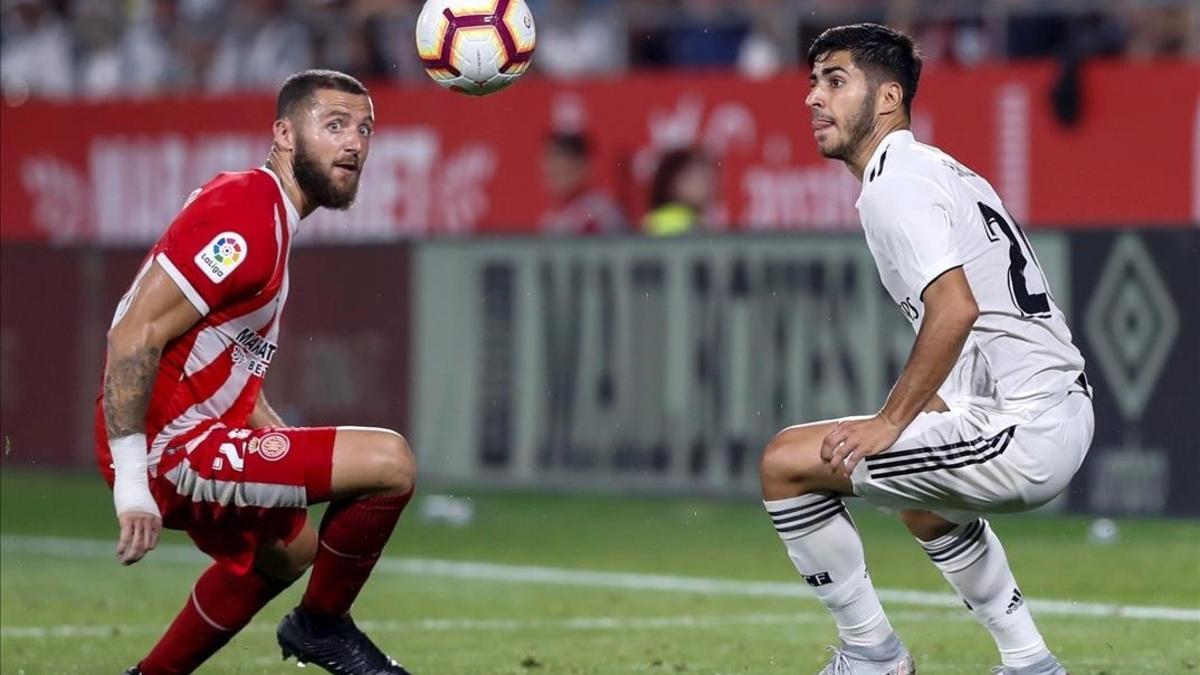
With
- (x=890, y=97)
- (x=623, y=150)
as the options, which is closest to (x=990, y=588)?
(x=890, y=97)

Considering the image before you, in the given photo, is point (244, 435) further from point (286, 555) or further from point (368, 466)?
point (286, 555)

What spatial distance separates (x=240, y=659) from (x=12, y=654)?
88 centimetres

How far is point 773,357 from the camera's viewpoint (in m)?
13.8

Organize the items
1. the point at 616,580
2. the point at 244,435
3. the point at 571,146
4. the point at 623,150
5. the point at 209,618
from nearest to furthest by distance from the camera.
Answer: the point at 244,435
the point at 209,618
the point at 616,580
the point at 571,146
the point at 623,150

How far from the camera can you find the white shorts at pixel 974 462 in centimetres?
673

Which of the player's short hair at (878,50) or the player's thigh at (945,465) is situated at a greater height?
the player's short hair at (878,50)

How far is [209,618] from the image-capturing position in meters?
7.45

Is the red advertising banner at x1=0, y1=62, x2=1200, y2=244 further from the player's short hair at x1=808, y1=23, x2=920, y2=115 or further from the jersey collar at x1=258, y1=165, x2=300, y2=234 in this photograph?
the jersey collar at x1=258, y1=165, x2=300, y2=234

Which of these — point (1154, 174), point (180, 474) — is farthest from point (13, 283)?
point (180, 474)

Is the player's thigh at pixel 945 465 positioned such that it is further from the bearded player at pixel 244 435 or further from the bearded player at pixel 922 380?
the bearded player at pixel 244 435

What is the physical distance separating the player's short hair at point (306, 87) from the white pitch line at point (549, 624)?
9.60 feet

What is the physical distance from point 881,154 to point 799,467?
3.20 ft

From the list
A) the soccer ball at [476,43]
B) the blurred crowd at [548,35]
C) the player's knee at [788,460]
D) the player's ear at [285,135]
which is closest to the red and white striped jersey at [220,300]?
the player's ear at [285,135]

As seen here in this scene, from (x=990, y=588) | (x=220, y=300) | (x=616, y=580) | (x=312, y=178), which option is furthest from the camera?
(x=616, y=580)
